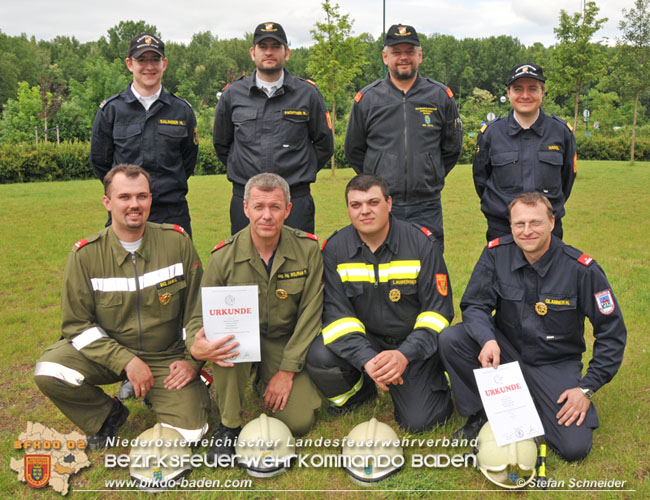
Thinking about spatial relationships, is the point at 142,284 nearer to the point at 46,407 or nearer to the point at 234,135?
the point at 46,407

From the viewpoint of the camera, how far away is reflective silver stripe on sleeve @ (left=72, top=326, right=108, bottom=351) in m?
3.58

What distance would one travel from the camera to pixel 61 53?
3209 inches

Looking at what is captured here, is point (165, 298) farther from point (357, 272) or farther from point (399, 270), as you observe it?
point (399, 270)

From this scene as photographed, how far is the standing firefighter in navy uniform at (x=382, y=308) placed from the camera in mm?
3789

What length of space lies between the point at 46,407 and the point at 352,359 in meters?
2.48

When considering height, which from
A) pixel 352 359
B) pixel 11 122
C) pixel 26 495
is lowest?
pixel 26 495

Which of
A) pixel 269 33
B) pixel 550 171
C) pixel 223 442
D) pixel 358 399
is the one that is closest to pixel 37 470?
pixel 223 442

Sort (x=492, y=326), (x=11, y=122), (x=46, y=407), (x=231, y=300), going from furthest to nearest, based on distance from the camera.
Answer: (x=11, y=122) → (x=46, y=407) → (x=492, y=326) → (x=231, y=300)

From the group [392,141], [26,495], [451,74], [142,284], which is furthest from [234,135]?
[451,74]

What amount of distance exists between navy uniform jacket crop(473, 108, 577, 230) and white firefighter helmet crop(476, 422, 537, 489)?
2088 mm

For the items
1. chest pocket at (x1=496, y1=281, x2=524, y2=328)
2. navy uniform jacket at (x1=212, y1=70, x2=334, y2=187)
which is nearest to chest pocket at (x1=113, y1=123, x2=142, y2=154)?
navy uniform jacket at (x1=212, y1=70, x2=334, y2=187)

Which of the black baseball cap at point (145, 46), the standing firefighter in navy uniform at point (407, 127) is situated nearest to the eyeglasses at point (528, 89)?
the standing firefighter in navy uniform at point (407, 127)

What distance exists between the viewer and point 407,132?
4691 millimetres

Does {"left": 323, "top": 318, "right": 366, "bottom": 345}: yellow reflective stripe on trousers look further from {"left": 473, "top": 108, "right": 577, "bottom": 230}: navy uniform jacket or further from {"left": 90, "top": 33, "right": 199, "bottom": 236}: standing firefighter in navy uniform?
{"left": 90, "top": 33, "right": 199, "bottom": 236}: standing firefighter in navy uniform
